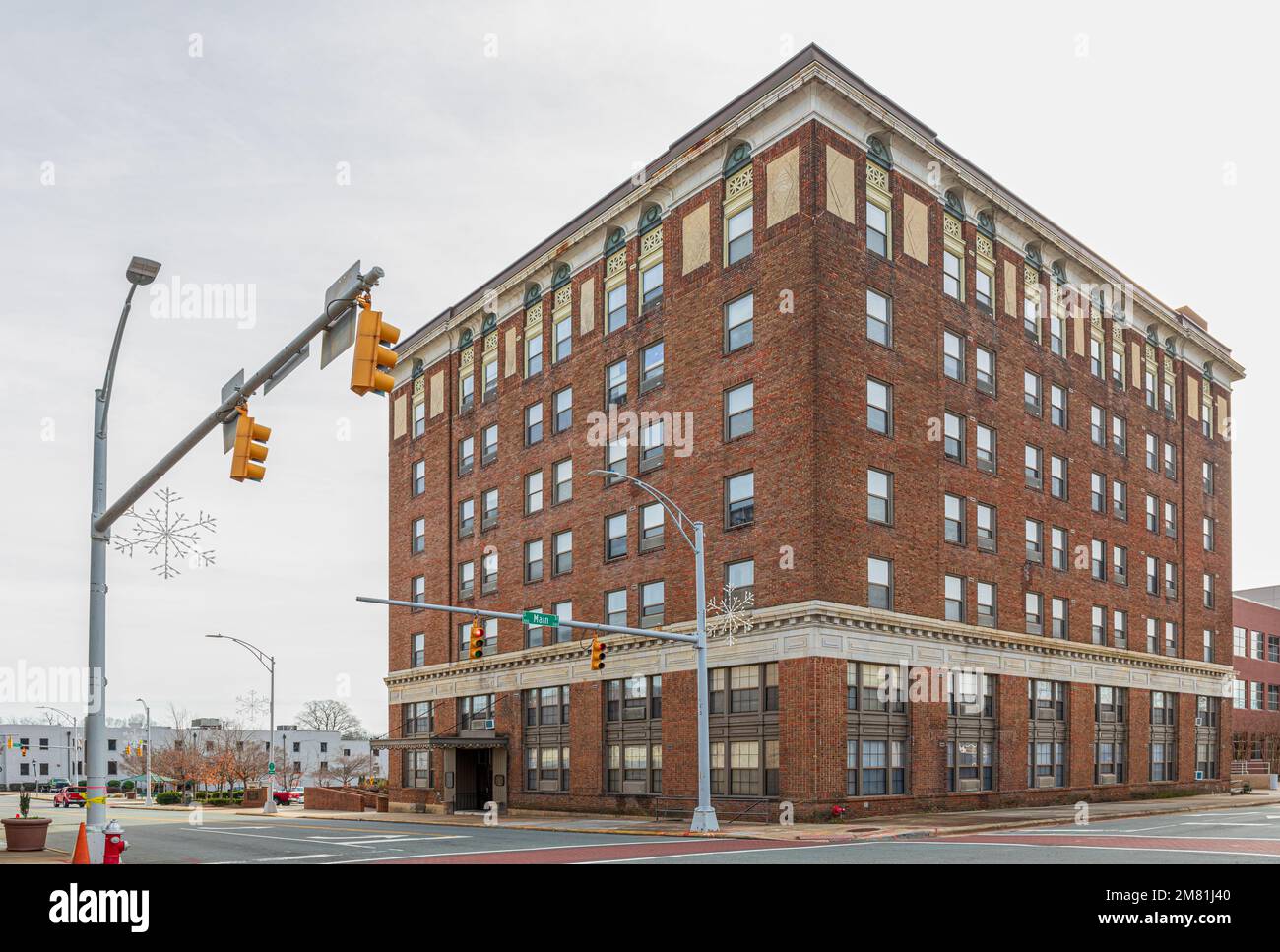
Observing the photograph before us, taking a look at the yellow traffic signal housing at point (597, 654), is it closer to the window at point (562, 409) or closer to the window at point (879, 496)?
the window at point (879, 496)

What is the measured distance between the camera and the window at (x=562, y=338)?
1935 inches

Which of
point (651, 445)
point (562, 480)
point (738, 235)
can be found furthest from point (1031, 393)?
point (562, 480)

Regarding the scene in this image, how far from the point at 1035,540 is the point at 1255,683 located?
31.4m

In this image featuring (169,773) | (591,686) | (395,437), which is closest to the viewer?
(591,686)

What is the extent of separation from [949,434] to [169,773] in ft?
285

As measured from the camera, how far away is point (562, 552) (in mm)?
48188

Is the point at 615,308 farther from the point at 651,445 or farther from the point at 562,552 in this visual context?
the point at 562,552

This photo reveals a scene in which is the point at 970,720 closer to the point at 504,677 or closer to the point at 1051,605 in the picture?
the point at 1051,605

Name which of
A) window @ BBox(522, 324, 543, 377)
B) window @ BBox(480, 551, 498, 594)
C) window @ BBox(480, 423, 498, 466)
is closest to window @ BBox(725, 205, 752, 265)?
window @ BBox(522, 324, 543, 377)

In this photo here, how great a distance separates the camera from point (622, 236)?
1836 inches

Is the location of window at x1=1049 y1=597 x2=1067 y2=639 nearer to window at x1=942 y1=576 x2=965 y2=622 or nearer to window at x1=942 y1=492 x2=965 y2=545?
window at x1=942 y1=576 x2=965 y2=622

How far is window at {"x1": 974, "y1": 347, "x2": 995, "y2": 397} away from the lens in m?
43.9

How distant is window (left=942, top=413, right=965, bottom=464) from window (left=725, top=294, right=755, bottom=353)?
7875mm
